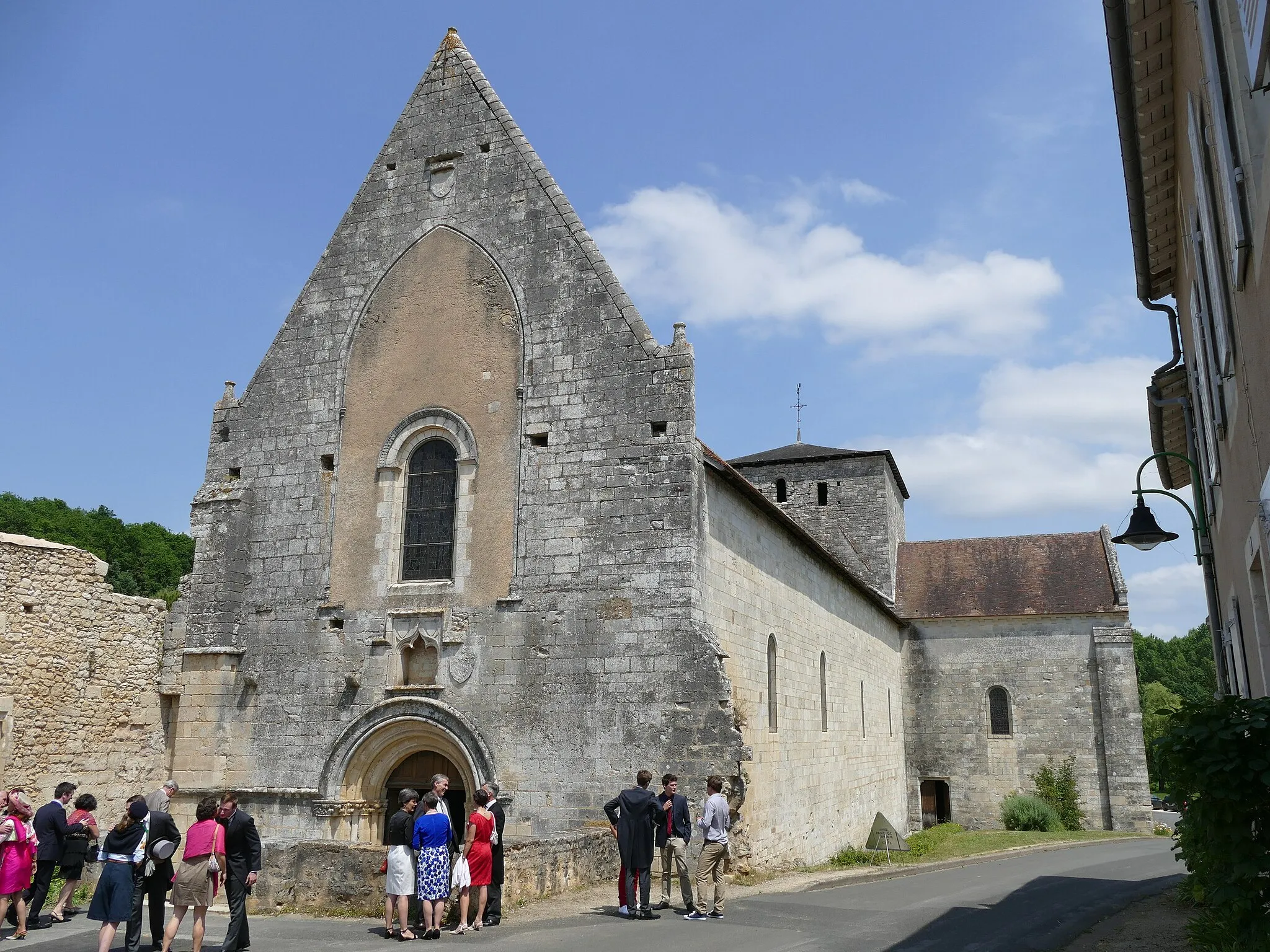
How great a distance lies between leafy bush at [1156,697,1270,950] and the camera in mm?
4688

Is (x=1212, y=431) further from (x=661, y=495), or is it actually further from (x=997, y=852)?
(x=997, y=852)

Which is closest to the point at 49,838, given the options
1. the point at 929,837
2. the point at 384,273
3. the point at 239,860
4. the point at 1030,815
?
the point at 239,860

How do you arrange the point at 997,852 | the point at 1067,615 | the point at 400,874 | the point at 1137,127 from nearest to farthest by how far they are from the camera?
the point at 1137,127
the point at 400,874
the point at 997,852
the point at 1067,615

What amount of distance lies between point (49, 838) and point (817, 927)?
740cm

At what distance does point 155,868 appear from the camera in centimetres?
845

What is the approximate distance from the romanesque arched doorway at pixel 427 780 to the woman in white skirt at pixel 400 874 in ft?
14.9

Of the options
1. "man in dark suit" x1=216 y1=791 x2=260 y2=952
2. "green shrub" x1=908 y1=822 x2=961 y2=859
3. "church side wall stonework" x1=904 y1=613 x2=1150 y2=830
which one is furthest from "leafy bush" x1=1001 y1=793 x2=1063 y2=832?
"man in dark suit" x1=216 y1=791 x2=260 y2=952

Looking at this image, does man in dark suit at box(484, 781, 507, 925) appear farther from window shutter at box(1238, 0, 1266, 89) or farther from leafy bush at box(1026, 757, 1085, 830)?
leafy bush at box(1026, 757, 1085, 830)

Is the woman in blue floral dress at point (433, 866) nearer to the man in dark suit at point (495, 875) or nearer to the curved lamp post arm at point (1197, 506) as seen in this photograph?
the man in dark suit at point (495, 875)

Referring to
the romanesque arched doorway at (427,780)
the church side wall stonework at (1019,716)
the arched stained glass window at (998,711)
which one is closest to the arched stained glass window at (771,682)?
the romanesque arched doorway at (427,780)

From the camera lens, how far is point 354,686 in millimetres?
13930

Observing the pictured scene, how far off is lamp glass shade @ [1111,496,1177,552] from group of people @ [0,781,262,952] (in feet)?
26.2

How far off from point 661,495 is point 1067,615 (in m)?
20.0

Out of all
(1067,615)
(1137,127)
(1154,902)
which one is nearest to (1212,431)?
(1137,127)
